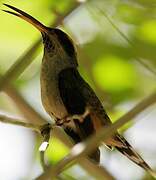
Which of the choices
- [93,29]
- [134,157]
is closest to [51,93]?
[93,29]

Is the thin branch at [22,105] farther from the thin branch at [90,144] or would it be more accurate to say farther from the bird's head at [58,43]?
the thin branch at [90,144]

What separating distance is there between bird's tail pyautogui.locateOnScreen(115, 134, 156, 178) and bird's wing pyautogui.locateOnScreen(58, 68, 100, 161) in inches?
9.1

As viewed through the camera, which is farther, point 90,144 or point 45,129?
point 45,129

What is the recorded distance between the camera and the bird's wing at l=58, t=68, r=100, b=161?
329 cm

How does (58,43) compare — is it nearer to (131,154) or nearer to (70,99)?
(70,99)

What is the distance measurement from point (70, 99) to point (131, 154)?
67 cm

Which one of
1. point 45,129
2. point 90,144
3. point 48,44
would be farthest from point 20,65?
point 48,44

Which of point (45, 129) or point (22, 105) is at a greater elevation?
point (22, 105)

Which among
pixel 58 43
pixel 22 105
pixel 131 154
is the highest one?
pixel 22 105

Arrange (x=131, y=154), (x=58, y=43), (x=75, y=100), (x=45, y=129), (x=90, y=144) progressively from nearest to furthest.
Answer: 1. (x=90, y=144)
2. (x=45, y=129)
3. (x=131, y=154)
4. (x=75, y=100)
5. (x=58, y=43)

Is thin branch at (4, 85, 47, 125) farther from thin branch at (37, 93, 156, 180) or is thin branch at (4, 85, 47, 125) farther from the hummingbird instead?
thin branch at (37, 93, 156, 180)

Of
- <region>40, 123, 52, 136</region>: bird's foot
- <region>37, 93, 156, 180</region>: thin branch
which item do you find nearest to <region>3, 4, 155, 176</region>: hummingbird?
<region>40, 123, 52, 136</region>: bird's foot

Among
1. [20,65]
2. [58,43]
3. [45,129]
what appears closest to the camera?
[20,65]

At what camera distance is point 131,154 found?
3223 millimetres
